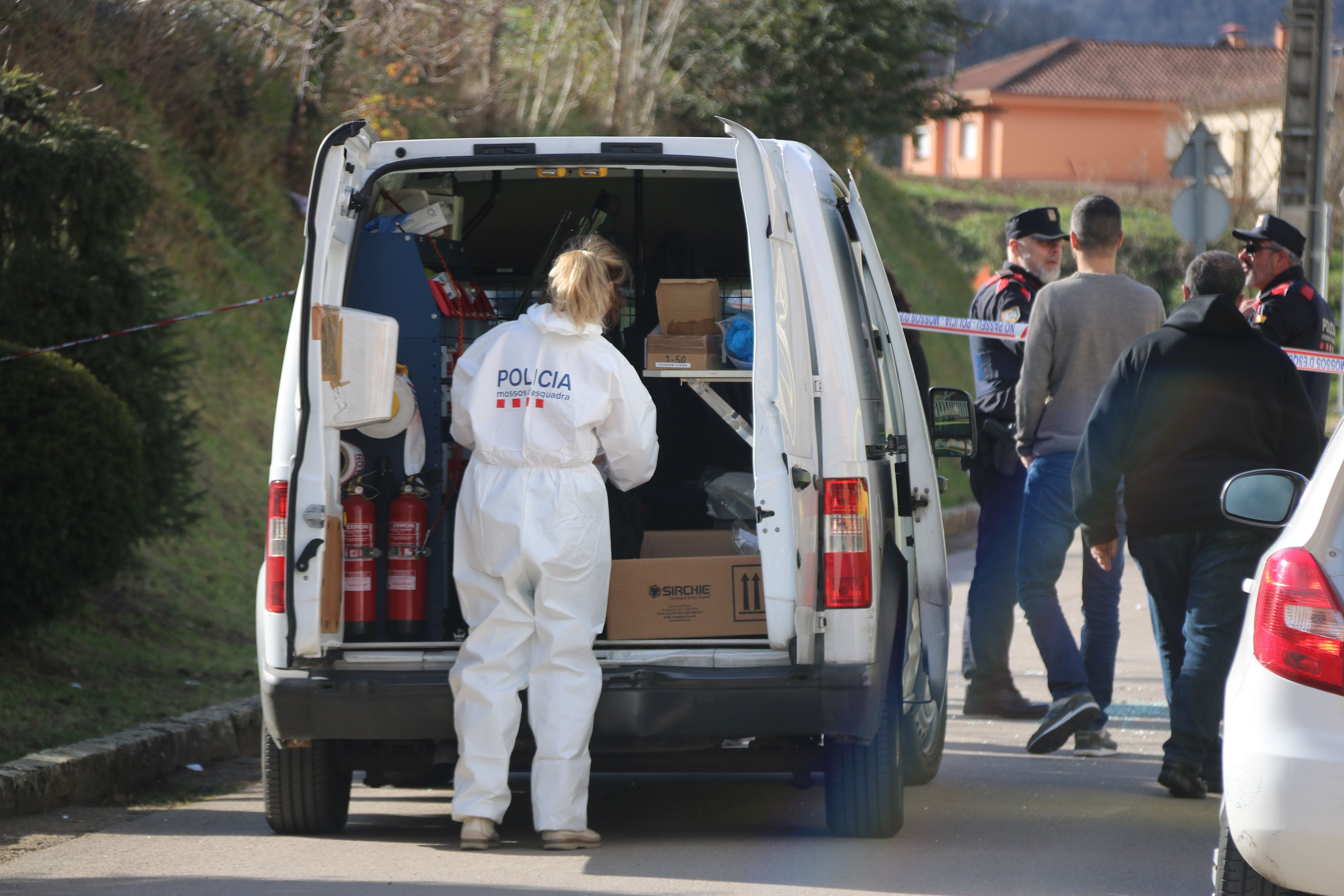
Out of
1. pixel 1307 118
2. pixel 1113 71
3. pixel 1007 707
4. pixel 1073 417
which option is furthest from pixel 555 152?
pixel 1113 71

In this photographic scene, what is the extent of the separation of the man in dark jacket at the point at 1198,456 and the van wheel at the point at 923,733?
803 millimetres

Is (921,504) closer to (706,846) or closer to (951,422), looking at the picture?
(951,422)

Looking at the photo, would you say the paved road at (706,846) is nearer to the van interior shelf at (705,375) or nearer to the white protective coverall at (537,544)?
the white protective coverall at (537,544)

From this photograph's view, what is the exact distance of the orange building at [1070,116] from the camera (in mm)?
67938

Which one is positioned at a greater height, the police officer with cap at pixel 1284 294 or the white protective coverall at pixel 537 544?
the police officer with cap at pixel 1284 294

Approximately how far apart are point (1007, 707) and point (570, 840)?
10.8 feet

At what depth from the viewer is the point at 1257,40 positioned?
3413 inches

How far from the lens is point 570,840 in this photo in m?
5.09

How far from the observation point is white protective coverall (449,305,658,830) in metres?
4.92

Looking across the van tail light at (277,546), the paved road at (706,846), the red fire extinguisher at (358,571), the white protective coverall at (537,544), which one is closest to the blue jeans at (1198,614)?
the paved road at (706,846)

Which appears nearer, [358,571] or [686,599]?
[686,599]

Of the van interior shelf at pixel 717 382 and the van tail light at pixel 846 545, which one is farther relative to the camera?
the van interior shelf at pixel 717 382

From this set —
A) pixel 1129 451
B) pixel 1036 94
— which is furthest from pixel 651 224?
pixel 1036 94

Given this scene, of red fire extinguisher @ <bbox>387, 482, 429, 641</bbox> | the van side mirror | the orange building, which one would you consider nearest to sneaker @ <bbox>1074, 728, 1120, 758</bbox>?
the van side mirror
